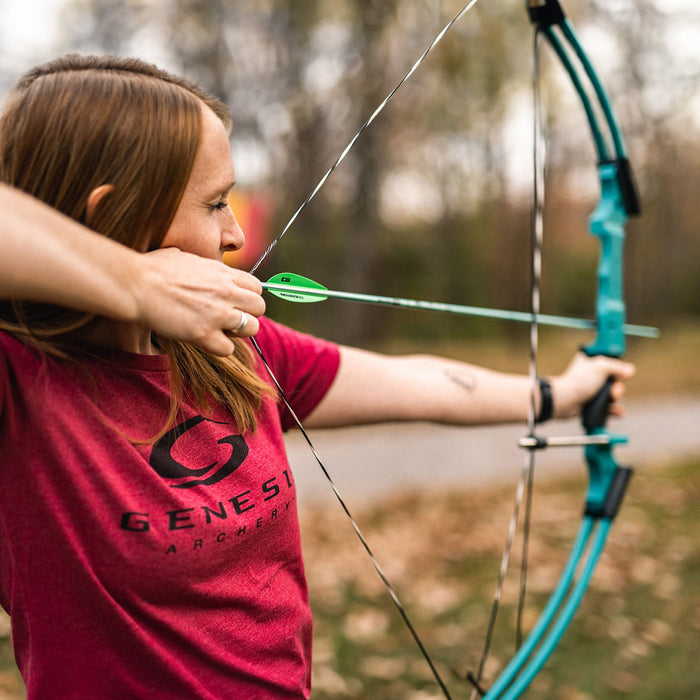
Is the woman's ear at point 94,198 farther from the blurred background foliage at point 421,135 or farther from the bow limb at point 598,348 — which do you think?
the blurred background foliage at point 421,135

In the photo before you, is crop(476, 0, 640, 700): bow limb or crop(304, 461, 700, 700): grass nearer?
crop(476, 0, 640, 700): bow limb

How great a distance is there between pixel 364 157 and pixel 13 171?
225 inches

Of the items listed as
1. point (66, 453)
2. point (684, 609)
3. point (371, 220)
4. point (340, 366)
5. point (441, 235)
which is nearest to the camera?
point (66, 453)

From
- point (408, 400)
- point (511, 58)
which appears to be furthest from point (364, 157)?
point (408, 400)

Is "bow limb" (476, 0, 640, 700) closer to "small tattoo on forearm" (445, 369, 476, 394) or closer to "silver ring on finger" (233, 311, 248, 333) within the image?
"small tattoo on forearm" (445, 369, 476, 394)

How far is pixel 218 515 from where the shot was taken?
0.89 meters

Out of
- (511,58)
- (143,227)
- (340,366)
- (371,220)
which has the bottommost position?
(371,220)

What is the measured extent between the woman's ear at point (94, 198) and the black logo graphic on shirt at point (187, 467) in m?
0.26

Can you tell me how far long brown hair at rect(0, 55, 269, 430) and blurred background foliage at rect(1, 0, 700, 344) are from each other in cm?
556

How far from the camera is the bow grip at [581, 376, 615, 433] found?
1618mm

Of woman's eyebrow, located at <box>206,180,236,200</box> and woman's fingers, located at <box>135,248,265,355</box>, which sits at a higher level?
woman's eyebrow, located at <box>206,180,236,200</box>

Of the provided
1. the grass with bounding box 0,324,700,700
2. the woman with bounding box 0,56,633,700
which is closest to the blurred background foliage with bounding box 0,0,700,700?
the grass with bounding box 0,324,700,700

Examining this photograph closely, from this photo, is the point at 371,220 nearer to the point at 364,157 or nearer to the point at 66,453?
the point at 364,157

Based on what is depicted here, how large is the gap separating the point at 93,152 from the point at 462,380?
0.82m
